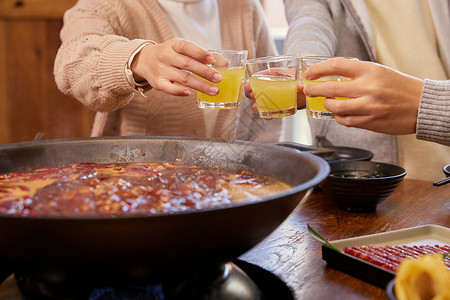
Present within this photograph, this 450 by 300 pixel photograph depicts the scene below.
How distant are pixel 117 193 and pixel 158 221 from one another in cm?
29

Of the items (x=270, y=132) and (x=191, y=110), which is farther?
(x=270, y=132)

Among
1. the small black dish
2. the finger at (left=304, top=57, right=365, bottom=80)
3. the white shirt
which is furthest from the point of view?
the white shirt

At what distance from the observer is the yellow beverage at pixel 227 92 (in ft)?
5.01

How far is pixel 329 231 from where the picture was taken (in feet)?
4.34

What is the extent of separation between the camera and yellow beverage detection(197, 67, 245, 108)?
1.53m

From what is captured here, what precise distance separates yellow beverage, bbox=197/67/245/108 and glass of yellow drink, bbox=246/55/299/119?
5cm

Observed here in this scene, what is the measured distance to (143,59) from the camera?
171 centimetres

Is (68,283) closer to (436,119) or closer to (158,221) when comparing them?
(158,221)

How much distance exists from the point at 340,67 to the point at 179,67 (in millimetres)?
520

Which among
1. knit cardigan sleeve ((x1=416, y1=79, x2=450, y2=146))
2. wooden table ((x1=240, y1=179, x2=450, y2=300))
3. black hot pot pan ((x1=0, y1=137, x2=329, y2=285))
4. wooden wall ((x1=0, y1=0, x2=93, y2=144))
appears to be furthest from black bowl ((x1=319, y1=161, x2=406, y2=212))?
wooden wall ((x1=0, y1=0, x2=93, y2=144))

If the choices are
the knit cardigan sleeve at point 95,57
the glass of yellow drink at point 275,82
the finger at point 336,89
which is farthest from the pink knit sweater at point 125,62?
the finger at point 336,89

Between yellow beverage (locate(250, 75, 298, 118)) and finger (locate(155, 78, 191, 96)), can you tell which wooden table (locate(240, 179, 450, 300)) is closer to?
yellow beverage (locate(250, 75, 298, 118))

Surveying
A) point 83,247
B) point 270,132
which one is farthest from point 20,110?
point 83,247

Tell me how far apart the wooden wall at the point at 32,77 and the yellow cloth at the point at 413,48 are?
2263 millimetres
